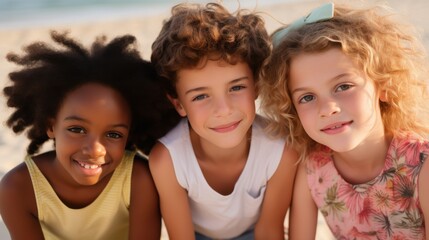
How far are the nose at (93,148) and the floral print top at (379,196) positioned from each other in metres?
1.04

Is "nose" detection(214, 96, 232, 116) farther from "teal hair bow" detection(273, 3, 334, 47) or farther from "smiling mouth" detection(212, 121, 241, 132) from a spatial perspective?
"teal hair bow" detection(273, 3, 334, 47)

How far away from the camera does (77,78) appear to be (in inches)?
113

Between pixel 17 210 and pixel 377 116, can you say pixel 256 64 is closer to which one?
pixel 377 116

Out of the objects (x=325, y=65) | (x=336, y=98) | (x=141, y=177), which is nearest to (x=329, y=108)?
(x=336, y=98)

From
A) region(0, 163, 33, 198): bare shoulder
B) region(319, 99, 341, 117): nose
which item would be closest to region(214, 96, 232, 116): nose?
region(319, 99, 341, 117): nose

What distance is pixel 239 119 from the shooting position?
9.33 ft

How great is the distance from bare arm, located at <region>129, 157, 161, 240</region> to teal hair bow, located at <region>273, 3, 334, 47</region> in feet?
3.09

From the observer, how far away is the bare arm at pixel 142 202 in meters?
3.02

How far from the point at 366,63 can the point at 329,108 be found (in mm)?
276

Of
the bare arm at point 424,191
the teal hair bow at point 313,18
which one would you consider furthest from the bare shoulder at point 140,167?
the bare arm at point 424,191

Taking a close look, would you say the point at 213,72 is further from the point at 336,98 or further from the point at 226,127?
the point at 336,98

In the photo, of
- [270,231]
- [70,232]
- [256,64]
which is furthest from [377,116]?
[70,232]

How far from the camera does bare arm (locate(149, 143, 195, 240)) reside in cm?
300

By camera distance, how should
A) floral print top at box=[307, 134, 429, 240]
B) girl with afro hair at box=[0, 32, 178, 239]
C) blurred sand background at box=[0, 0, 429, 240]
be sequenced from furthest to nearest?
blurred sand background at box=[0, 0, 429, 240], girl with afro hair at box=[0, 32, 178, 239], floral print top at box=[307, 134, 429, 240]
